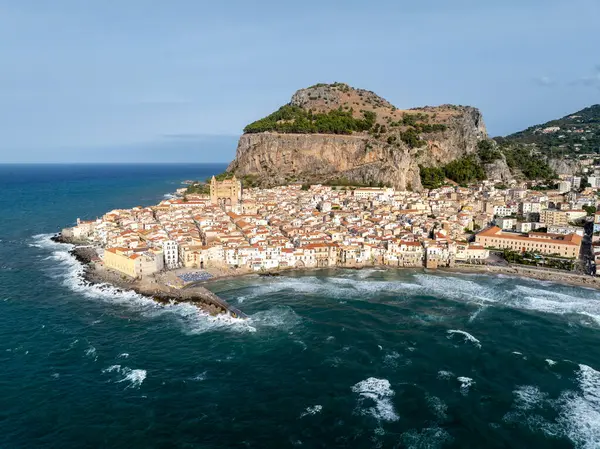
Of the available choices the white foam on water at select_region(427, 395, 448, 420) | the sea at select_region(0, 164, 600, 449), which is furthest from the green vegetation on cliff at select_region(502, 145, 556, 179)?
the white foam on water at select_region(427, 395, 448, 420)

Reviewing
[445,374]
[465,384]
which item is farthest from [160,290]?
[465,384]

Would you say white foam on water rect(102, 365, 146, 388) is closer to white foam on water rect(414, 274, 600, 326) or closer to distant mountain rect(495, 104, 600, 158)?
white foam on water rect(414, 274, 600, 326)

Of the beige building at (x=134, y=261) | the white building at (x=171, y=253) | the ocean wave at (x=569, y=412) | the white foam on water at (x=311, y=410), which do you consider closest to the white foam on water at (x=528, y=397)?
the ocean wave at (x=569, y=412)

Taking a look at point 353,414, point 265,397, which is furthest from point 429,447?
point 265,397

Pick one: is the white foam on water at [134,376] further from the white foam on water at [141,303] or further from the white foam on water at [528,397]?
the white foam on water at [528,397]

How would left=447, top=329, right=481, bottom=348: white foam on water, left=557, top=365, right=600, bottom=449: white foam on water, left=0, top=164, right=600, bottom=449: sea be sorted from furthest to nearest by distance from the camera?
left=447, top=329, right=481, bottom=348: white foam on water
left=0, top=164, right=600, bottom=449: sea
left=557, top=365, right=600, bottom=449: white foam on water

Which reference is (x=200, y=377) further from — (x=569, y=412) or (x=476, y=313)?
(x=476, y=313)
